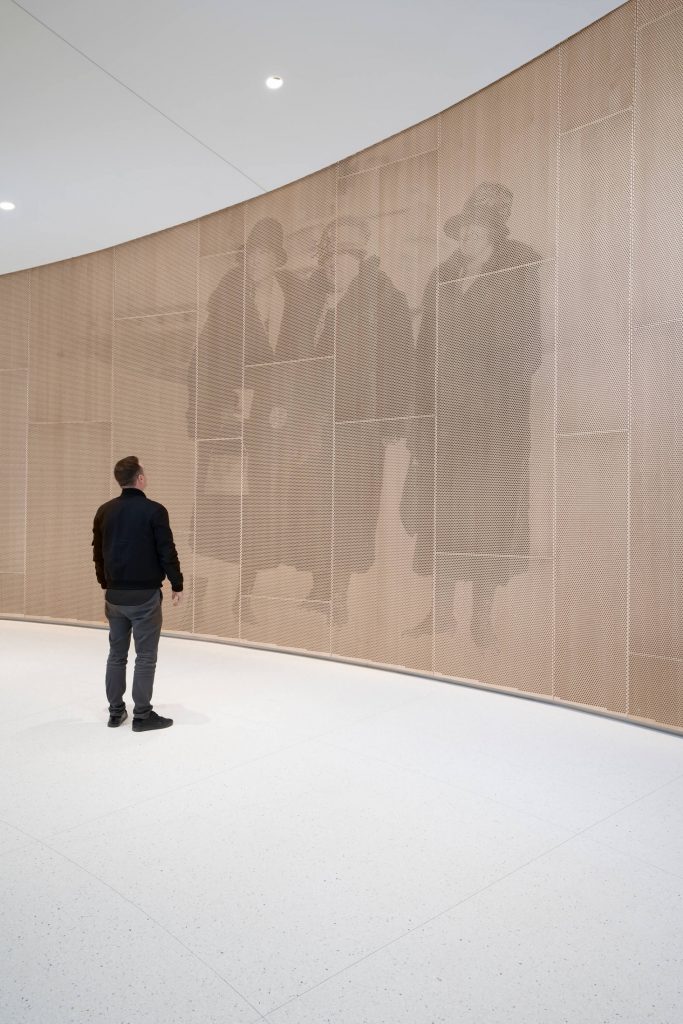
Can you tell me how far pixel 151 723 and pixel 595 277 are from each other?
11.0 ft

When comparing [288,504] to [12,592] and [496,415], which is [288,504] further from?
[12,592]

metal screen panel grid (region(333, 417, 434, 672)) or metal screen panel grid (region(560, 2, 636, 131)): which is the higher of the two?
metal screen panel grid (region(560, 2, 636, 131))

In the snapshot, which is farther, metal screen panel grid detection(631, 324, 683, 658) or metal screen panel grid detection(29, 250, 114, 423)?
metal screen panel grid detection(29, 250, 114, 423)

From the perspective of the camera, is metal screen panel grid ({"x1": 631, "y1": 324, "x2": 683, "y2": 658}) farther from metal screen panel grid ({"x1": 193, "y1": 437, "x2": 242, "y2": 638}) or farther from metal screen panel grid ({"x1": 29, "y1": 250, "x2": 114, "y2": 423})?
metal screen panel grid ({"x1": 29, "y1": 250, "x2": 114, "y2": 423})

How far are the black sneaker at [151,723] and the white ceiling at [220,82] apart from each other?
3.56m

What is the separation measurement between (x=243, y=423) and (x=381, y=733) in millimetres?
2968

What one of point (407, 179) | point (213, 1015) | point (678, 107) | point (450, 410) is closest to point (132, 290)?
point (407, 179)

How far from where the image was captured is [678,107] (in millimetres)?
3623

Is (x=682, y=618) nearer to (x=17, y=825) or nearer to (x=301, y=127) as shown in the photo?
(x=17, y=825)

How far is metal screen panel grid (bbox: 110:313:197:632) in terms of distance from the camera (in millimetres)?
6195

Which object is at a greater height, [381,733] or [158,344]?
[158,344]

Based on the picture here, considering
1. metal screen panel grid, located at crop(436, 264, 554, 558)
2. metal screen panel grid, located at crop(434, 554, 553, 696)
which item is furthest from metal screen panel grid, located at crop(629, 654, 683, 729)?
metal screen panel grid, located at crop(436, 264, 554, 558)

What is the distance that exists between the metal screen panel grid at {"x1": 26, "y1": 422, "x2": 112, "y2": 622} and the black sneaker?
319 centimetres

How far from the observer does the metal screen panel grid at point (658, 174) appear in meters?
3.63
